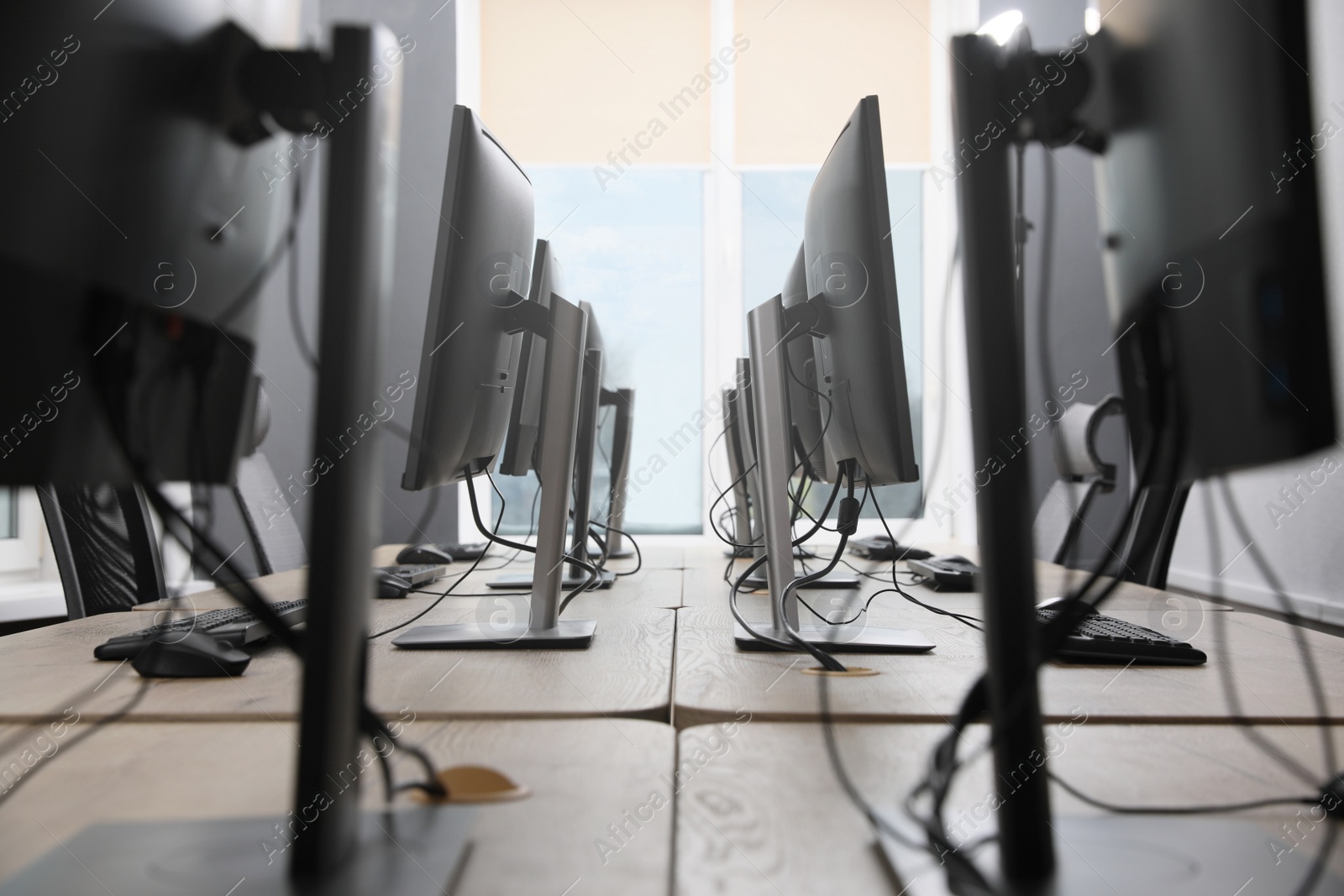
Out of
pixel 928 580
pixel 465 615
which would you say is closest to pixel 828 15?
pixel 928 580

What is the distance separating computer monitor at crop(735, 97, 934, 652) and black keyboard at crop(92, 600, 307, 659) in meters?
0.55

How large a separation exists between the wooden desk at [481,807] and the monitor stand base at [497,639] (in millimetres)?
312

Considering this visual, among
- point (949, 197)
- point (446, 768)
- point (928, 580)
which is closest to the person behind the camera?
point (446, 768)

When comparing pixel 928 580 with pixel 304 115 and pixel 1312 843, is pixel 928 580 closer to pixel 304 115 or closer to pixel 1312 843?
pixel 1312 843

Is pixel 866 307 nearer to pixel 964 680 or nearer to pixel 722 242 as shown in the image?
pixel 964 680

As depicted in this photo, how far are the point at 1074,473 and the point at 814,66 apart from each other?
3024 millimetres

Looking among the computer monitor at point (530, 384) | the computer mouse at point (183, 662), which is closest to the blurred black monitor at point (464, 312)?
the computer monitor at point (530, 384)

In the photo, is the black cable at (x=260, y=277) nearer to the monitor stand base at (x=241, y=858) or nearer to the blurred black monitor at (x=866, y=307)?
the monitor stand base at (x=241, y=858)

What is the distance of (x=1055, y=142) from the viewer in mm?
451

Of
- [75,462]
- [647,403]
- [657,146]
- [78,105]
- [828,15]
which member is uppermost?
[828,15]

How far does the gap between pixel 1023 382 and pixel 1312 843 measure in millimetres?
315

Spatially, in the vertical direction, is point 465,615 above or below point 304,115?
below

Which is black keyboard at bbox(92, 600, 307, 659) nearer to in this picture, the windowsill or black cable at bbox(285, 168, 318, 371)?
black cable at bbox(285, 168, 318, 371)

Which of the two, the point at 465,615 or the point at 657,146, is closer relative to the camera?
the point at 465,615
